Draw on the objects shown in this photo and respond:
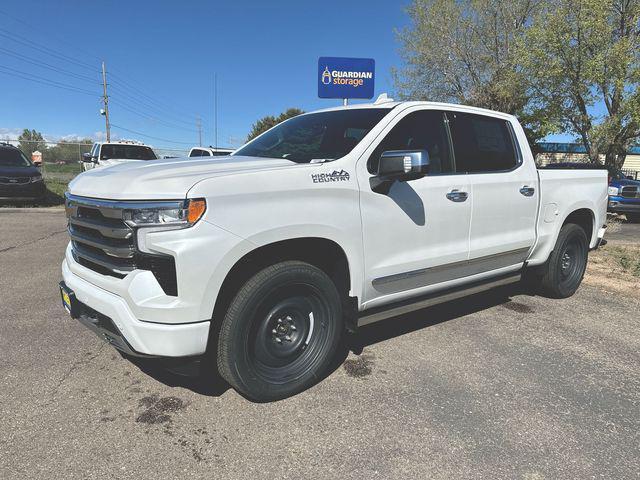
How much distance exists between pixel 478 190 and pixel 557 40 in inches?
632

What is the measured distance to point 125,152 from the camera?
15883mm

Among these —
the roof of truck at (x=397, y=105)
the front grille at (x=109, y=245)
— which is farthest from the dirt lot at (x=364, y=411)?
the roof of truck at (x=397, y=105)

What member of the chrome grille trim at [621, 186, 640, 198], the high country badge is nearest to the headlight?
the high country badge

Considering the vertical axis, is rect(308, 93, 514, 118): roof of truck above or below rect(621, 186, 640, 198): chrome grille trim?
above

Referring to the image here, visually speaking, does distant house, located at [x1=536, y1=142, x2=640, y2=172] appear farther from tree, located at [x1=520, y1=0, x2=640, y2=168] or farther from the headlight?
the headlight

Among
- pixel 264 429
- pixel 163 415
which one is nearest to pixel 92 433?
pixel 163 415

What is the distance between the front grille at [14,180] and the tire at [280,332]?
13.3m

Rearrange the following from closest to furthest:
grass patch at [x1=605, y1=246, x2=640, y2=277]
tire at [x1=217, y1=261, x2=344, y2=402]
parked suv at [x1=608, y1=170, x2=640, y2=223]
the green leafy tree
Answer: tire at [x1=217, y1=261, x2=344, y2=402] < grass patch at [x1=605, y1=246, x2=640, y2=277] < parked suv at [x1=608, y1=170, x2=640, y2=223] < the green leafy tree

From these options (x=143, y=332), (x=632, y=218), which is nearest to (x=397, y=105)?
(x=143, y=332)

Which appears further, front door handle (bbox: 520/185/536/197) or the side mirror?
front door handle (bbox: 520/185/536/197)

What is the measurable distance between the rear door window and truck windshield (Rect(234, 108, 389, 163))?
79 centimetres

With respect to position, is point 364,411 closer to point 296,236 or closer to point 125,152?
point 296,236

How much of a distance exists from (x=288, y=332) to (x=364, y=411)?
0.70 metres

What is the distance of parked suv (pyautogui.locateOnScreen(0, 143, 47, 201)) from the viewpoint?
1317cm
